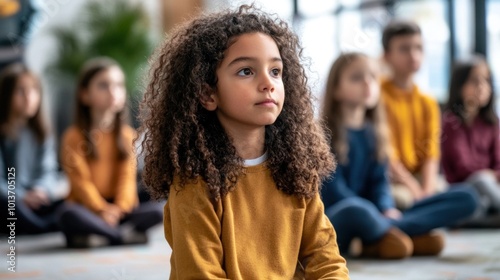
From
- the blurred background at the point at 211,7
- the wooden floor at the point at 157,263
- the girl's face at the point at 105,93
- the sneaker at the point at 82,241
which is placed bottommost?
the wooden floor at the point at 157,263

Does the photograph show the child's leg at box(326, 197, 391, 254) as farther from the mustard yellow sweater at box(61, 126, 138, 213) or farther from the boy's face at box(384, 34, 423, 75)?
the mustard yellow sweater at box(61, 126, 138, 213)

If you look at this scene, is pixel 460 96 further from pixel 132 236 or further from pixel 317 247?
pixel 317 247

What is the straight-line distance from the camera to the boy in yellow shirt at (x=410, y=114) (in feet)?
10.2

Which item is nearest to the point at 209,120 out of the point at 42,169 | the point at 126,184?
the point at 126,184

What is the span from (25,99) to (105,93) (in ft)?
1.58

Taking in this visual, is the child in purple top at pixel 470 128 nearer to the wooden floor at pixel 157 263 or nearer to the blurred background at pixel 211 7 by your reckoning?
the wooden floor at pixel 157 263

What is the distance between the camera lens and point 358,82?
2547 mm

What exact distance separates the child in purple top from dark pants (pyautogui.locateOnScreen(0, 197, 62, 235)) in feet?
5.71

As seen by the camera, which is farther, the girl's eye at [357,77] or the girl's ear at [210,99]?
the girl's eye at [357,77]

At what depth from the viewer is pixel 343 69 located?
2553 mm

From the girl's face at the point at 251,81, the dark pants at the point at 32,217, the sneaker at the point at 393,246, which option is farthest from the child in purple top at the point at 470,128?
the girl's face at the point at 251,81

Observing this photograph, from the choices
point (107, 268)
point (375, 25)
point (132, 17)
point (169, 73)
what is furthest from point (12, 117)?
point (132, 17)

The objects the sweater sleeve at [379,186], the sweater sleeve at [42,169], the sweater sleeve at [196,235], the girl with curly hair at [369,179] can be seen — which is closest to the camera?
the sweater sleeve at [196,235]

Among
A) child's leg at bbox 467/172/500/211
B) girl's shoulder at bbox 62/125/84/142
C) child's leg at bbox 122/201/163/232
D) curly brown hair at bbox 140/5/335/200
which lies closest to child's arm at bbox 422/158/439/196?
child's leg at bbox 467/172/500/211
